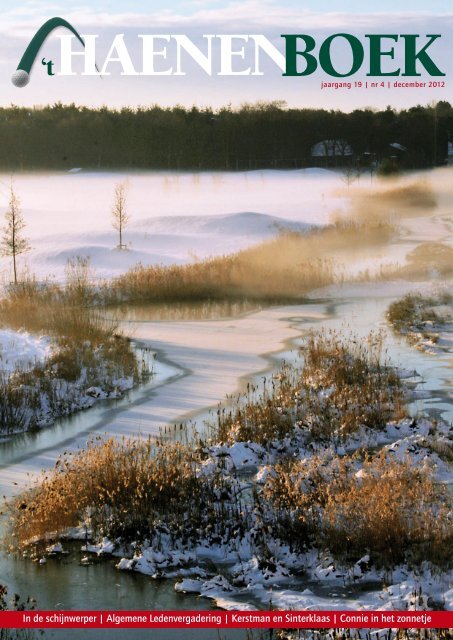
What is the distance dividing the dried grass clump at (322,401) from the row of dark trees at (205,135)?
5600 centimetres

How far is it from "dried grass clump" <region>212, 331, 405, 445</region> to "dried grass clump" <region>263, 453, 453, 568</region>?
2.92 meters

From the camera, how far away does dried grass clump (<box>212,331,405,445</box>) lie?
1540 centimetres

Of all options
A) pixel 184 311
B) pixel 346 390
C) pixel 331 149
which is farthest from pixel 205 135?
pixel 346 390

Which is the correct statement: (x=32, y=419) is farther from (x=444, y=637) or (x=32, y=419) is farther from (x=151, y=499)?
(x=444, y=637)

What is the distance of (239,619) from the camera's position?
8.58 metres

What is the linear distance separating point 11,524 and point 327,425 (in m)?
5.72

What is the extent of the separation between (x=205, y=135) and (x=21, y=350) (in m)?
55.3

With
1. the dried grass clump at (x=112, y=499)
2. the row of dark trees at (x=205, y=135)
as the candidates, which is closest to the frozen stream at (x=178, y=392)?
the dried grass clump at (x=112, y=499)

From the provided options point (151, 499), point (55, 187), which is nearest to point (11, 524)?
point (151, 499)

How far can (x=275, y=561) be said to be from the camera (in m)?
10.7

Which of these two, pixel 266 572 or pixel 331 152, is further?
pixel 331 152

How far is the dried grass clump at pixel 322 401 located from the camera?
15.4 meters

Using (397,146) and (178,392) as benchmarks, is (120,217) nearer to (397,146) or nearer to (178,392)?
(178,392)

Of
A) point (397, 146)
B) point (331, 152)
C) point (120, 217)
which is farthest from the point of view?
point (331, 152)
